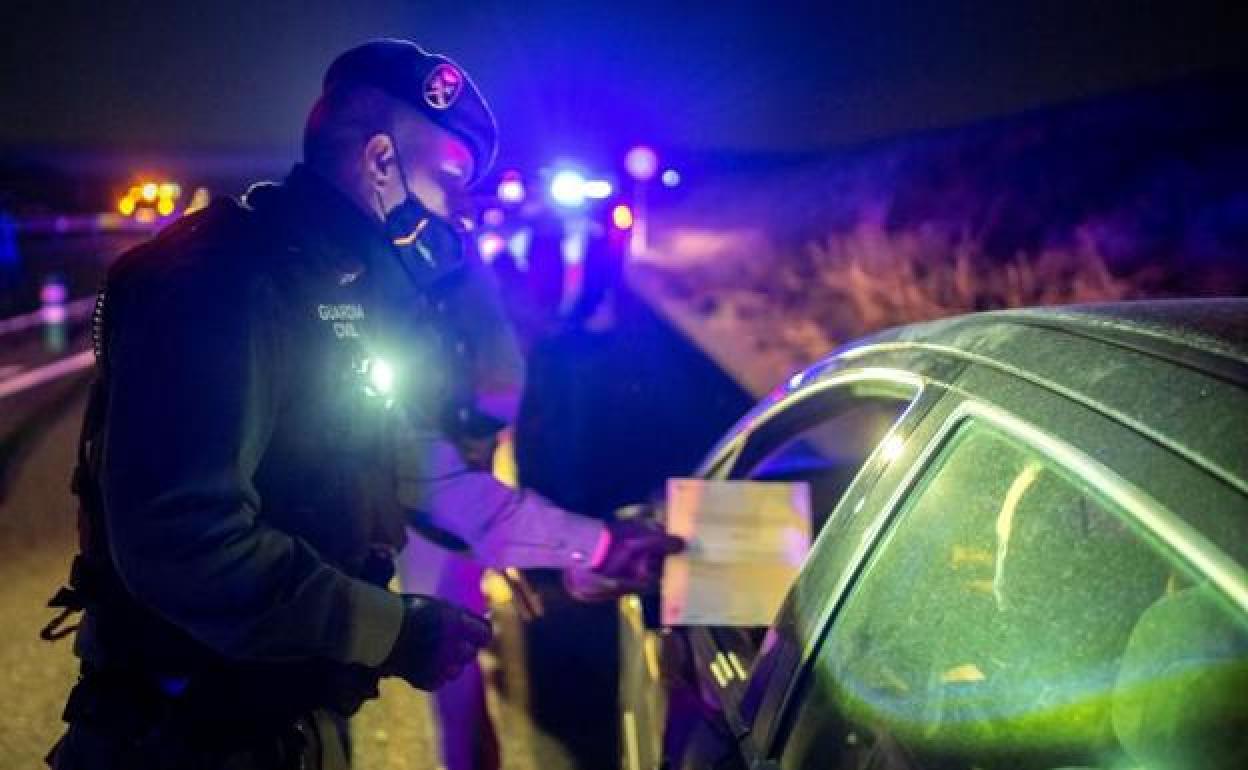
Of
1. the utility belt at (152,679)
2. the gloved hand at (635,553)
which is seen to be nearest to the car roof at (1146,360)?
the gloved hand at (635,553)

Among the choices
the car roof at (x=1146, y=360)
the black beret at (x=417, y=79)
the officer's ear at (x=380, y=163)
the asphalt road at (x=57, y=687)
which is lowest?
the asphalt road at (x=57, y=687)

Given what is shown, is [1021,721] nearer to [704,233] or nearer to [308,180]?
[308,180]

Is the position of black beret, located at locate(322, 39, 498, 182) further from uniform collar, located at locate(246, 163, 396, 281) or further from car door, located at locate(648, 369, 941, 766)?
car door, located at locate(648, 369, 941, 766)

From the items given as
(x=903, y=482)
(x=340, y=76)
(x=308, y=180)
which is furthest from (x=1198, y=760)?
(x=340, y=76)

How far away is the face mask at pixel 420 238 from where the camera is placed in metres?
1.94

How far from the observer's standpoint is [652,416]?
783cm

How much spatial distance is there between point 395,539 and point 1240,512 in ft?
4.76

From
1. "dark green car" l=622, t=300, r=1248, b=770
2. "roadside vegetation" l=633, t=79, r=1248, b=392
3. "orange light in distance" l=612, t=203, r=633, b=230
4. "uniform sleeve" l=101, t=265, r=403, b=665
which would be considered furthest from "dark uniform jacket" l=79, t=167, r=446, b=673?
"orange light in distance" l=612, t=203, r=633, b=230

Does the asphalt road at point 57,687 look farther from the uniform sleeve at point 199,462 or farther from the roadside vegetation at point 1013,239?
the roadside vegetation at point 1013,239

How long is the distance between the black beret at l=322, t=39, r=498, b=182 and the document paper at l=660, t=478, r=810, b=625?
34.4 inches

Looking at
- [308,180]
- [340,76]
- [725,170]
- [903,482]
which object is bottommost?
[903,482]

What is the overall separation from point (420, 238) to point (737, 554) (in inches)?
35.7

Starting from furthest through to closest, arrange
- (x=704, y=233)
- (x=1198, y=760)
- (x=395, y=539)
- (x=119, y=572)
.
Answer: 1. (x=704, y=233)
2. (x=395, y=539)
3. (x=119, y=572)
4. (x=1198, y=760)

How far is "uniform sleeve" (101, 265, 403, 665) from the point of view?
4.74 ft
